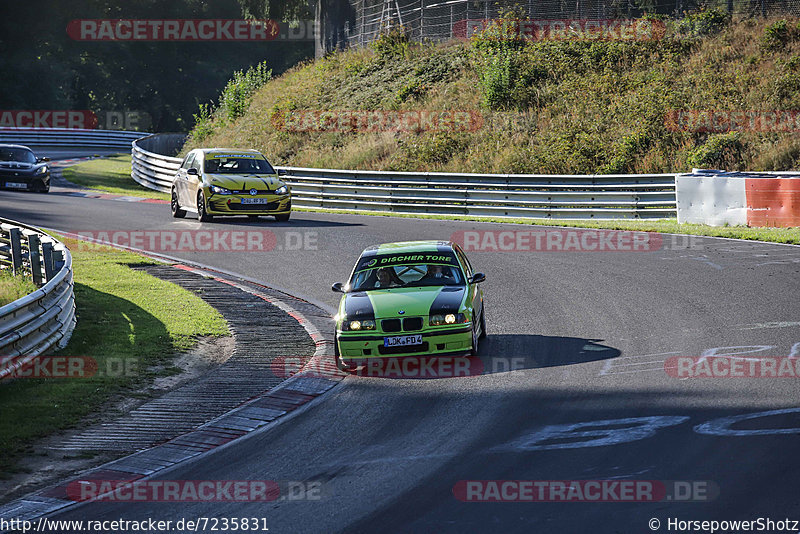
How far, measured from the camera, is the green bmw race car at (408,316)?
35.3 ft

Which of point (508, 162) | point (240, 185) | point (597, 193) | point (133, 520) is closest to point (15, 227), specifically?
point (240, 185)

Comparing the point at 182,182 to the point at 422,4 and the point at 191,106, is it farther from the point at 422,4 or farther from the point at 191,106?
the point at 191,106

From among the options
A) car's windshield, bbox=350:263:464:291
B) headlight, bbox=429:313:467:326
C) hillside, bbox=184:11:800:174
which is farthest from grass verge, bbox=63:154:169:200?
headlight, bbox=429:313:467:326

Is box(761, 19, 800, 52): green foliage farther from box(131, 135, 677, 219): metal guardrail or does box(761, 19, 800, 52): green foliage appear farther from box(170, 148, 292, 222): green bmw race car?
box(170, 148, 292, 222): green bmw race car

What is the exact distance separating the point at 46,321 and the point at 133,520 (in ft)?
16.3

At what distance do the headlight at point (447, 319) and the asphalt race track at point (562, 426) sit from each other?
640 millimetres

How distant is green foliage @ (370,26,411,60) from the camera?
146 ft

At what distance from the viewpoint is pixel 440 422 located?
28.6ft

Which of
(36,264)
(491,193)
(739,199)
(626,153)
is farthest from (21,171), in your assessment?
(739,199)

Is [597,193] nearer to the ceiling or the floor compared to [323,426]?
nearer to the ceiling

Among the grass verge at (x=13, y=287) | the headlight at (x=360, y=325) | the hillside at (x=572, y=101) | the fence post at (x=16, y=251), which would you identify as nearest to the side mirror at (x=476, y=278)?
the headlight at (x=360, y=325)

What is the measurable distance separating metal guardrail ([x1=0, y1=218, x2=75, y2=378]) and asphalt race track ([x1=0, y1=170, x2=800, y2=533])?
119 inches

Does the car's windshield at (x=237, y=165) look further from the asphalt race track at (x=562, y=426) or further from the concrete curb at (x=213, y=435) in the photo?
the concrete curb at (x=213, y=435)

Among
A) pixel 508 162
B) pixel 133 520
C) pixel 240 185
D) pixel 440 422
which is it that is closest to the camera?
pixel 133 520
